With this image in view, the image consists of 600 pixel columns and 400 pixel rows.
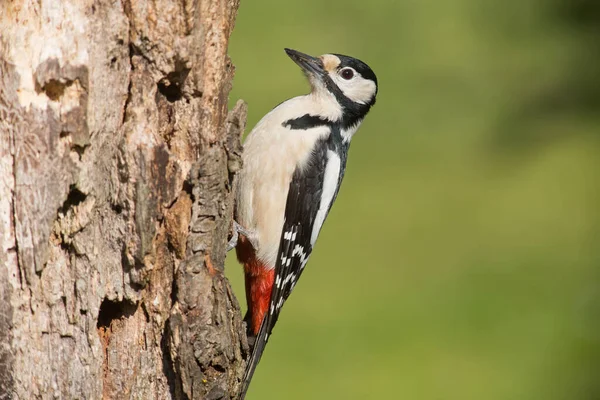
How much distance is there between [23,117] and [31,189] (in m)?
0.23

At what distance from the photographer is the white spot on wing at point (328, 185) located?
14.5 ft

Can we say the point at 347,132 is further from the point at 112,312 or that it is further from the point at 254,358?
the point at 112,312

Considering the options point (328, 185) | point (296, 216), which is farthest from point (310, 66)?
point (296, 216)

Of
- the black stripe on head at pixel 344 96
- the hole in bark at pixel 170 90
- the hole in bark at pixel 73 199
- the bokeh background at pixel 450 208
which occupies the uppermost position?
the hole in bark at pixel 170 90

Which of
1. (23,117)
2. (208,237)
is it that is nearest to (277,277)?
(208,237)

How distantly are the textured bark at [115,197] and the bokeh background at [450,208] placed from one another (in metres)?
2.99

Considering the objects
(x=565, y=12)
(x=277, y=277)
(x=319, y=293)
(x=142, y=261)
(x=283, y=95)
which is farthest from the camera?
(x=565, y=12)

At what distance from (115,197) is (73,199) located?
0.14 m

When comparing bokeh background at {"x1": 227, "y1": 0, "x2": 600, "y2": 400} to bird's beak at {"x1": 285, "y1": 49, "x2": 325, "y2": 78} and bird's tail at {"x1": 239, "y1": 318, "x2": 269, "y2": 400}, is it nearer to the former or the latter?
bird's tail at {"x1": 239, "y1": 318, "x2": 269, "y2": 400}

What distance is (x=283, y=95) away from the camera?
26.0 ft

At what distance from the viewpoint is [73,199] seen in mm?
3012

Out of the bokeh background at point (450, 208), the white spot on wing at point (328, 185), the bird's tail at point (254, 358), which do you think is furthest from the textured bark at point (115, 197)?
the bokeh background at point (450, 208)

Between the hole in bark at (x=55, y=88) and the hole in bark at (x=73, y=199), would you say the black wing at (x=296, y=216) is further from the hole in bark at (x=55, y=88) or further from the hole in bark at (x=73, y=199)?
the hole in bark at (x=55, y=88)

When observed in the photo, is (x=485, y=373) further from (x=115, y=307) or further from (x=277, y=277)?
(x=115, y=307)
